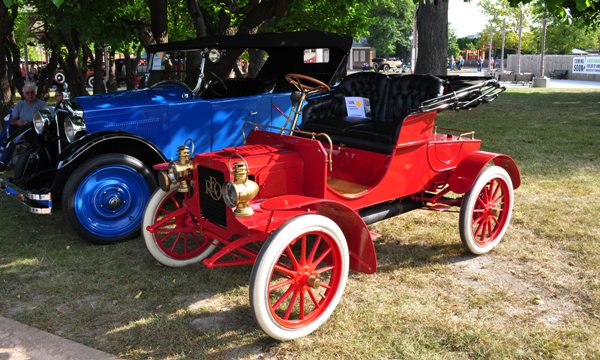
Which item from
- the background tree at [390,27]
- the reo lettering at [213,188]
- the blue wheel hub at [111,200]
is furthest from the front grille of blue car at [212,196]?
the background tree at [390,27]

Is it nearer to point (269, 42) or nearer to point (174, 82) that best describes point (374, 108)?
point (269, 42)

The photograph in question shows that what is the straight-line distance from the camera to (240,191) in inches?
122

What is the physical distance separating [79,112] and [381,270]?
3.17m

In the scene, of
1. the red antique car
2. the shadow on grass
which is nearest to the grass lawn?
the shadow on grass

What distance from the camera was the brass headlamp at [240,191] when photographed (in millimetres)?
3102

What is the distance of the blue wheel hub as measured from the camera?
15.2 ft

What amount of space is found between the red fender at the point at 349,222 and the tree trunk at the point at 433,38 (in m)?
10.7

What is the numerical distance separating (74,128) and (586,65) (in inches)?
1364

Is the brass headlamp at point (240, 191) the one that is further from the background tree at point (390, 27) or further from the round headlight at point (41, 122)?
the background tree at point (390, 27)

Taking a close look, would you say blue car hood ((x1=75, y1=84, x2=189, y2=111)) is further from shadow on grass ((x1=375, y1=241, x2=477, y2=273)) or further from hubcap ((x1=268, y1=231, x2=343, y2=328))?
hubcap ((x1=268, y1=231, x2=343, y2=328))

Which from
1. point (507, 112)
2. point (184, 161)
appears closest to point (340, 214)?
point (184, 161)

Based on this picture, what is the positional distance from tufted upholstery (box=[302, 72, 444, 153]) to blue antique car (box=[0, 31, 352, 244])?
532 mm

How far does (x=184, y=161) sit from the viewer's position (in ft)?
12.1

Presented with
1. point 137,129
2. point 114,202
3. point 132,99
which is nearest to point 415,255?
point 114,202
